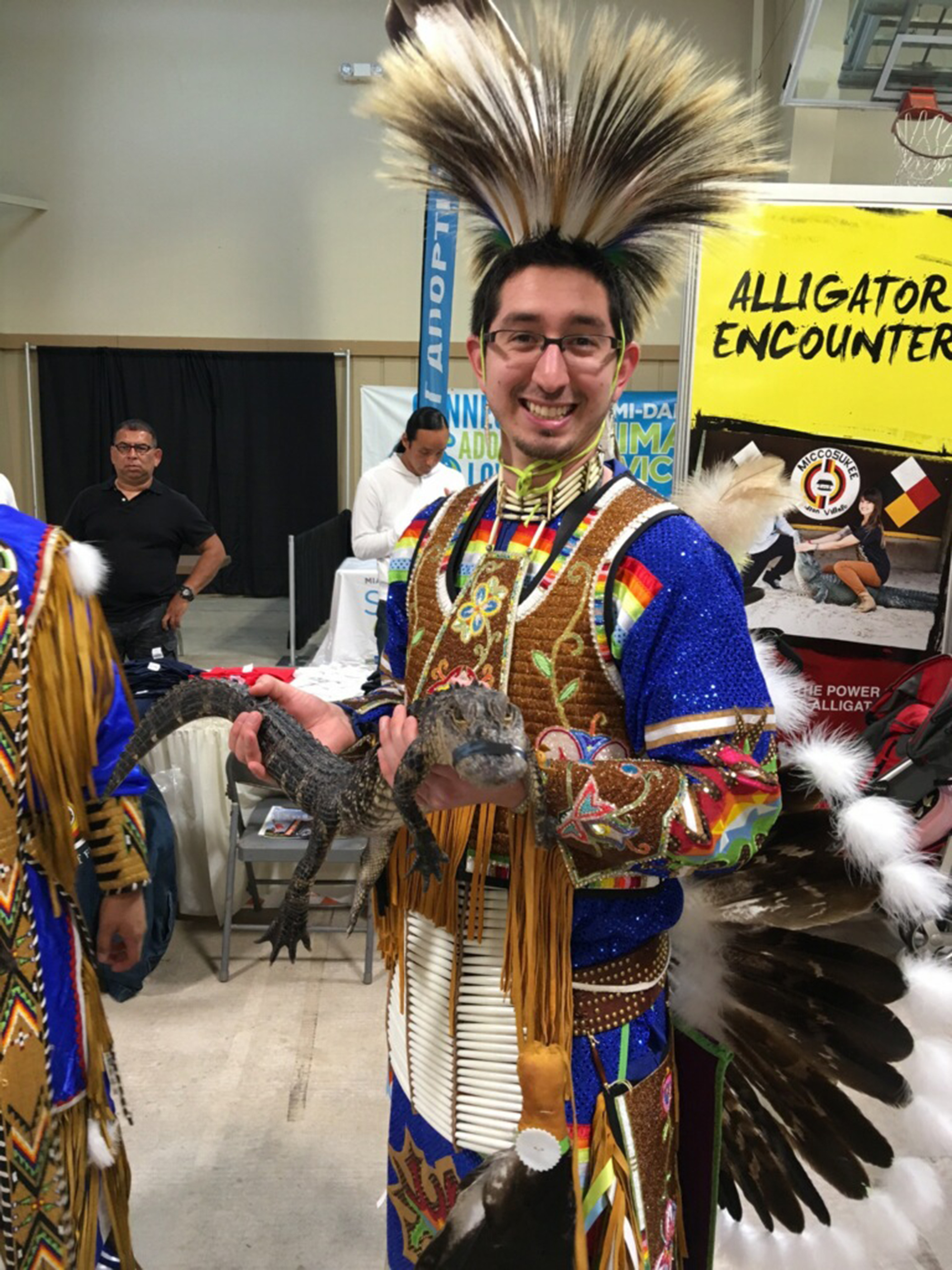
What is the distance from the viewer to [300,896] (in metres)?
1.18

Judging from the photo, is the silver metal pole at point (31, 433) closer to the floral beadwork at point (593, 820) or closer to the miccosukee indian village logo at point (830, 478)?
the miccosukee indian village logo at point (830, 478)

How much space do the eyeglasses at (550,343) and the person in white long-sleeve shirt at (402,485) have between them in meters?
3.62

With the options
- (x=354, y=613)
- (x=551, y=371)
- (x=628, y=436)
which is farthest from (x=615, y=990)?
(x=628, y=436)

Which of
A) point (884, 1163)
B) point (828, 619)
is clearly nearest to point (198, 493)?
point (828, 619)

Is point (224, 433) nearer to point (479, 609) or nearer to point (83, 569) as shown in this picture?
point (83, 569)

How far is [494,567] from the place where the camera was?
1.10 metres

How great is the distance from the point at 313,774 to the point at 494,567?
288 millimetres

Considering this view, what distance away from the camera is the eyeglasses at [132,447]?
168 inches

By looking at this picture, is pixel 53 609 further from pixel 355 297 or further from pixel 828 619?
pixel 355 297

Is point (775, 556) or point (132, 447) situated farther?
point (132, 447)

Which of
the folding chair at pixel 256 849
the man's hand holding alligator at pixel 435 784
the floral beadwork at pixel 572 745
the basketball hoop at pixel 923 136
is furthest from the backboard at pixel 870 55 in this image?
the man's hand holding alligator at pixel 435 784

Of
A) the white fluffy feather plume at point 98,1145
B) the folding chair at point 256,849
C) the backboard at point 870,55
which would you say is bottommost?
the folding chair at point 256,849

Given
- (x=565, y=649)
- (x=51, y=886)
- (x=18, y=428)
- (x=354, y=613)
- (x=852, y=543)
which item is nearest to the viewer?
(x=565, y=649)

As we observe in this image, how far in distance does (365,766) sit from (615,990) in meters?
0.36
